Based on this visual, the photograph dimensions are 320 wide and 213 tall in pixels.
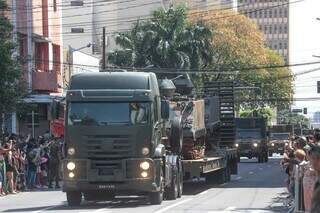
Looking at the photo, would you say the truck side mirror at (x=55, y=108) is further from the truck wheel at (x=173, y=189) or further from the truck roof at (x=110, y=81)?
the truck wheel at (x=173, y=189)

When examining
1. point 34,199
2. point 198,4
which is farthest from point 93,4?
point 34,199

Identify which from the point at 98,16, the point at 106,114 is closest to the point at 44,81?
the point at 106,114

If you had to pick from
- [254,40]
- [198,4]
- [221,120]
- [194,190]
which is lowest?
[194,190]

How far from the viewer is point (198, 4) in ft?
408

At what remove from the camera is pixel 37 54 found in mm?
51188

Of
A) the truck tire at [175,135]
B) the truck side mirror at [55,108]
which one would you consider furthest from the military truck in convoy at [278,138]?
the truck side mirror at [55,108]

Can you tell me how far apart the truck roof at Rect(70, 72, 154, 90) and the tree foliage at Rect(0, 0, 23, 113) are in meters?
11.0

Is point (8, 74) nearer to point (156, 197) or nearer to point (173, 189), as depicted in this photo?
point (173, 189)

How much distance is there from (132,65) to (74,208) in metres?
47.4

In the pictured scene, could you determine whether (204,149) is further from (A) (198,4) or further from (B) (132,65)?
(A) (198,4)

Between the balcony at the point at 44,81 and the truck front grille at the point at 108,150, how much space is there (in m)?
27.2

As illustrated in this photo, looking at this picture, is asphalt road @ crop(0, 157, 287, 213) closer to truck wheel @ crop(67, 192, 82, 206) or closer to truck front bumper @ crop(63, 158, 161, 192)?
truck wheel @ crop(67, 192, 82, 206)

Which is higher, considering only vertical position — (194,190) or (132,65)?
(132,65)

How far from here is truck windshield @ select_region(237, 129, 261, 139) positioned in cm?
5612
